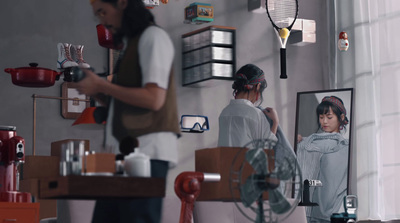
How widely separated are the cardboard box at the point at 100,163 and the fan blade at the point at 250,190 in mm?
761

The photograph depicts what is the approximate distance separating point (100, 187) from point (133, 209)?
124mm

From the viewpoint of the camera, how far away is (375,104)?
23.1 feet

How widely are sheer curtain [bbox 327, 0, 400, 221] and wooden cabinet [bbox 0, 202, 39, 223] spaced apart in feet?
12.8

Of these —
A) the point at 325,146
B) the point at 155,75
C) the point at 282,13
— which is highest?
the point at 282,13

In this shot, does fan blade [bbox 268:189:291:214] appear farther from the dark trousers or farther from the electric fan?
the dark trousers

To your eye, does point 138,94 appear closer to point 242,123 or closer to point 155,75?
point 155,75

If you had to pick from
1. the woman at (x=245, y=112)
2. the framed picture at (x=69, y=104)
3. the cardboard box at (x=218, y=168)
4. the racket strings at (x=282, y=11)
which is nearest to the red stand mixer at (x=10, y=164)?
the cardboard box at (x=218, y=168)

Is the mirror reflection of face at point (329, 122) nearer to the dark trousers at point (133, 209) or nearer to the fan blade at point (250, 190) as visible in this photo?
the fan blade at point (250, 190)

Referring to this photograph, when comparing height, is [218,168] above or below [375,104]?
below

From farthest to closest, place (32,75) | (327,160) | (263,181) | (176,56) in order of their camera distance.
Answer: (176,56) → (327,160) → (32,75) → (263,181)

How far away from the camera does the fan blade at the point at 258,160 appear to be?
8.43 feet

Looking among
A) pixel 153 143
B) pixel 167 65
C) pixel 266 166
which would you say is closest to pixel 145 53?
pixel 167 65

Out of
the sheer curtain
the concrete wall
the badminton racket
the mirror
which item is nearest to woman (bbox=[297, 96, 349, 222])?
the mirror

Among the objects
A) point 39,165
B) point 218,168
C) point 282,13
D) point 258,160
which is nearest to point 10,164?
point 39,165
